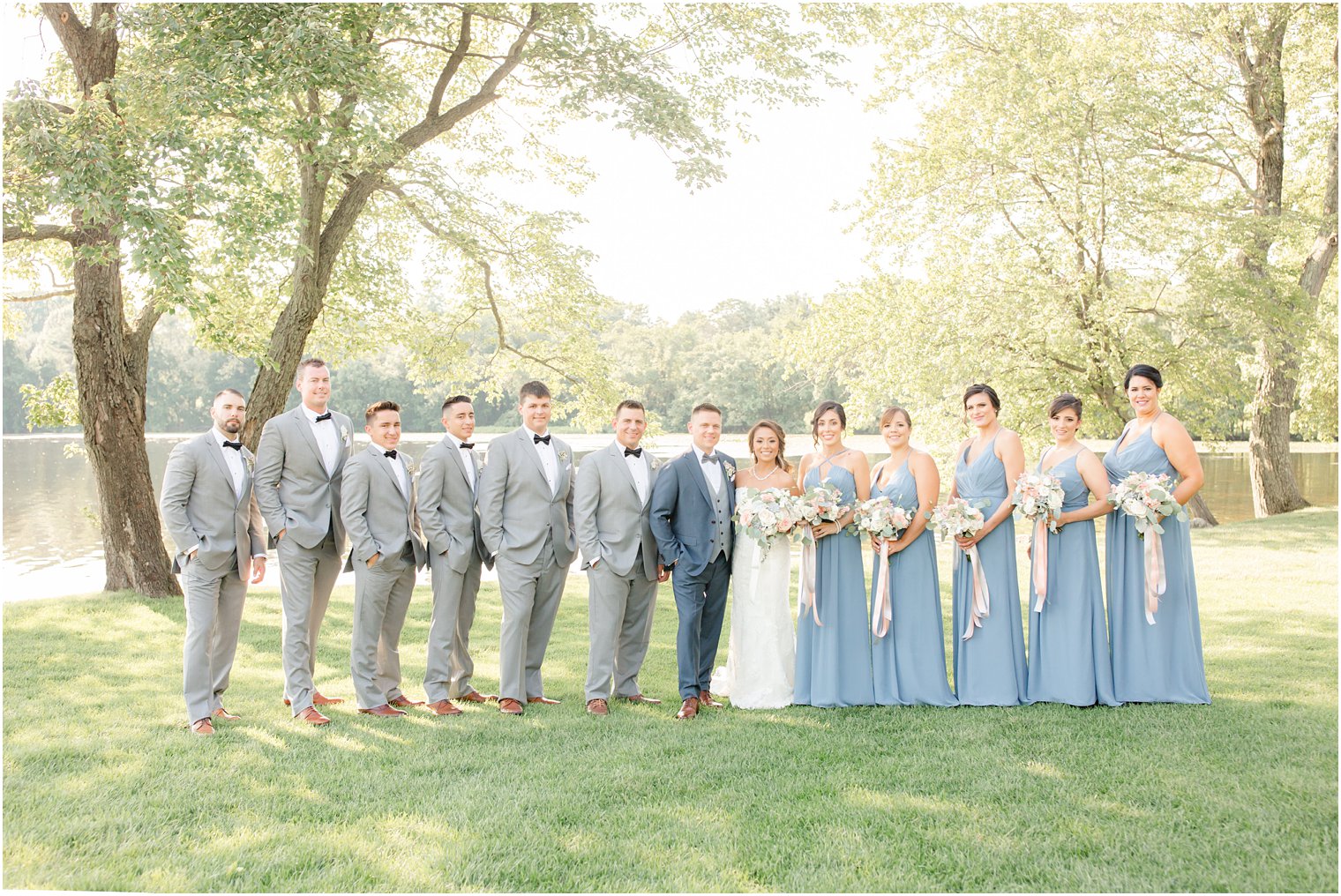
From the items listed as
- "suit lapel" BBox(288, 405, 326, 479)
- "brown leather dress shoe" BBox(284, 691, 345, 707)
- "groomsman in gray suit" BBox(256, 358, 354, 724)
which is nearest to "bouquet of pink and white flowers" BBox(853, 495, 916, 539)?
"groomsman in gray suit" BBox(256, 358, 354, 724)

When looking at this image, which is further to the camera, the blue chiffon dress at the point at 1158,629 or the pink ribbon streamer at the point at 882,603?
the pink ribbon streamer at the point at 882,603

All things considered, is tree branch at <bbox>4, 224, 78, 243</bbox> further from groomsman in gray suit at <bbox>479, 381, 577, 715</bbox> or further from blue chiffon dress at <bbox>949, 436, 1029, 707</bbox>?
blue chiffon dress at <bbox>949, 436, 1029, 707</bbox>

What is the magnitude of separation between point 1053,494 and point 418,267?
1292cm

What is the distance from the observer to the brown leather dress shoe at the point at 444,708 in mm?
6215

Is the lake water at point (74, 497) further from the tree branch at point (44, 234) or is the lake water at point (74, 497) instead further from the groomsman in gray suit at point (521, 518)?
the tree branch at point (44, 234)

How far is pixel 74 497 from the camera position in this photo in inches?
1056

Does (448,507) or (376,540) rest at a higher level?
(448,507)

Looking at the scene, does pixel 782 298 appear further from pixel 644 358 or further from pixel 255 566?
pixel 255 566

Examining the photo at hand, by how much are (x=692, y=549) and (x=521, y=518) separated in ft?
3.92

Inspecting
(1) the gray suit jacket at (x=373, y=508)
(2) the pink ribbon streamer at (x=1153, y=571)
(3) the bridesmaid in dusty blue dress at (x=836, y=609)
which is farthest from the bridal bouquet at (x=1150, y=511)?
(1) the gray suit jacket at (x=373, y=508)

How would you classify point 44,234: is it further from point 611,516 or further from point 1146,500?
point 1146,500

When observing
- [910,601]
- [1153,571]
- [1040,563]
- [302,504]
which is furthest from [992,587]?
[302,504]

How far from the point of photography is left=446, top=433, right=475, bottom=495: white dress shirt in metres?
6.52

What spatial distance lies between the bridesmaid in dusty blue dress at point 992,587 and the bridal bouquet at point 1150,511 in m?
0.66
